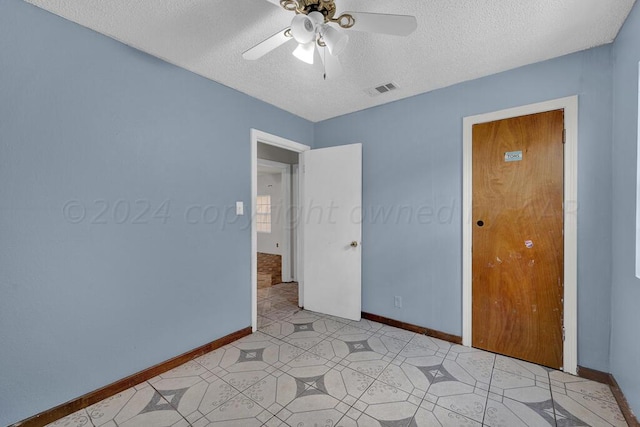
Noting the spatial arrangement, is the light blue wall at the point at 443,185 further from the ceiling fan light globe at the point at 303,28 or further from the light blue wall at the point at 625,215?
the ceiling fan light globe at the point at 303,28

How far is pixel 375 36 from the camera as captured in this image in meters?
1.78

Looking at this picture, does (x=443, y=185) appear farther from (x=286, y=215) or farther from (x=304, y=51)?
(x=286, y=215)

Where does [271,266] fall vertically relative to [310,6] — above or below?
below

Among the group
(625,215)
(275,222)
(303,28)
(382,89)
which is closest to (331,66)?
(303,28)

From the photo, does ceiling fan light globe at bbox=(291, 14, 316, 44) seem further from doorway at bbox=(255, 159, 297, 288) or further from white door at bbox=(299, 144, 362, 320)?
doorway at bbox=(255, 159, 297, 288)

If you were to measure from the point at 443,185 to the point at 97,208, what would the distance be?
2.74 meters

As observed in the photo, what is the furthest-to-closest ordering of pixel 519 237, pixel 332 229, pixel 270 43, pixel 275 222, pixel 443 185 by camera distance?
pixel 275 222, pixel 332 229, pixel 443 185, pixel 519 237, pixel 270 43

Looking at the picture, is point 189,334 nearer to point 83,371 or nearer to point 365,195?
point 83,371

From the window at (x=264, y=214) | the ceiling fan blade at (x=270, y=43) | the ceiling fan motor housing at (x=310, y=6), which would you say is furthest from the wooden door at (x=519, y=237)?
the window at (x=264, y=214)

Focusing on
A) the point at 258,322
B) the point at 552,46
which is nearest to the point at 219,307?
the point at 258,322

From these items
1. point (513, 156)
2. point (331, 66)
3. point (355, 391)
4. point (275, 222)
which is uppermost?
point (331, 66)

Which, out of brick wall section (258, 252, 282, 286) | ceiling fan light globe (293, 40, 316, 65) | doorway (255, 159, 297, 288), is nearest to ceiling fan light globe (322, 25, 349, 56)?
ceiling fan light globe (293, 40, 316, 65)

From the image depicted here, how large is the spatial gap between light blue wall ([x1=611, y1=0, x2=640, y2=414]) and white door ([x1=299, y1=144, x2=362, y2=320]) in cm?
193

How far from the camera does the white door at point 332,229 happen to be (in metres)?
2.98
